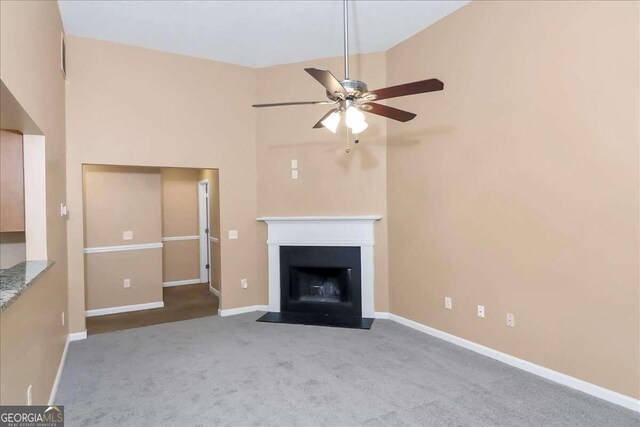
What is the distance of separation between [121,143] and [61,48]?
1.08 metres

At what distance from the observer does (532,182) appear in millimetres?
2998

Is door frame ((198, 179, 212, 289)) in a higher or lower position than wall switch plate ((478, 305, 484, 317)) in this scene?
higher

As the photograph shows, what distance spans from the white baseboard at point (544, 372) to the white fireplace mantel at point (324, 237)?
0.90m

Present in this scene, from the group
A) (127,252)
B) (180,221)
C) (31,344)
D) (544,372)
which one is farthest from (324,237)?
(180,221)

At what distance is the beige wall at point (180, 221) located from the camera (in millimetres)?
6707

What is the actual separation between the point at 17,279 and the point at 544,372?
3.73 meters

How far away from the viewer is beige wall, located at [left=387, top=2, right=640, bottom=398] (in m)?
2.49

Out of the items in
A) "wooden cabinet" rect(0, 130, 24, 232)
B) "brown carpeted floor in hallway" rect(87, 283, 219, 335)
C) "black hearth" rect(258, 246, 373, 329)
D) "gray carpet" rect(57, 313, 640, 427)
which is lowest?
"gray carpet" rect(57, 313, 640, 427)

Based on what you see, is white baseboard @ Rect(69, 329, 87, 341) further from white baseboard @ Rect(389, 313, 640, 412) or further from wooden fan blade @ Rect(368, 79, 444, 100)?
wooden fan blade @ Rect(368, 79, 444, 100)

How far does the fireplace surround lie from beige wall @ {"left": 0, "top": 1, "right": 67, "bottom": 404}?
2312 millimetres

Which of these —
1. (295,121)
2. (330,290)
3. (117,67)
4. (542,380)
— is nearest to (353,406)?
(542,380)

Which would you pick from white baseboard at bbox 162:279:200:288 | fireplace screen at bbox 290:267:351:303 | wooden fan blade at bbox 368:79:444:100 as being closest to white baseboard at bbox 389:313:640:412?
fireplace screen at bbox 290:267:351:303

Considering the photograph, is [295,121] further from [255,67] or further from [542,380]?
[542,380]

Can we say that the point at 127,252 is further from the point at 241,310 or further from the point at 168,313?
the point at 241,310
